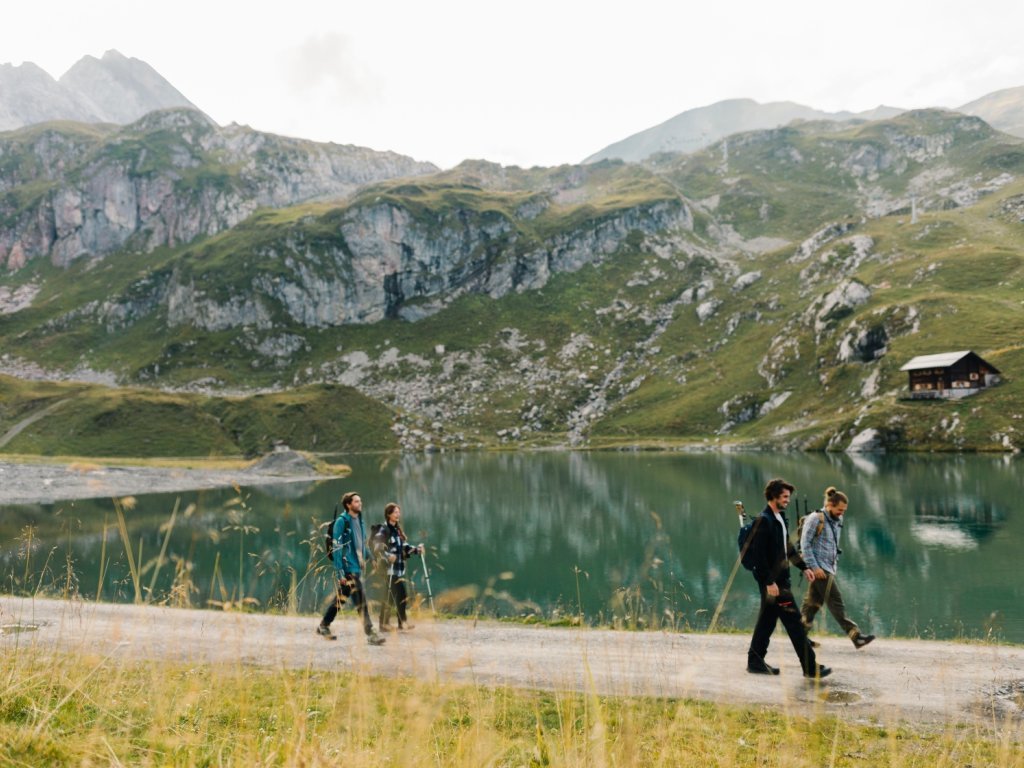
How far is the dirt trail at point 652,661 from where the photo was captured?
9188 millimetres

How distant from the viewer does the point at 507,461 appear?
127688 millimetres

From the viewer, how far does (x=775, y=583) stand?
9.88 meters

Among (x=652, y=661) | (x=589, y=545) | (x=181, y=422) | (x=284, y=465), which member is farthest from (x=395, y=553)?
(x=181, y=422)

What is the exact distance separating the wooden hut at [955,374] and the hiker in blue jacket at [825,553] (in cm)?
10508

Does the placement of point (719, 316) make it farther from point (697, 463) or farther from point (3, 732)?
point (3, 732)

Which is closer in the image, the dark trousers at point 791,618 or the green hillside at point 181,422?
the dark trousers at point 791,618

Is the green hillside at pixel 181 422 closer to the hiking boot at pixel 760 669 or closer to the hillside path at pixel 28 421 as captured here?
the hillside path at pixel 28 421

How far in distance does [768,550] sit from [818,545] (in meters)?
2.67

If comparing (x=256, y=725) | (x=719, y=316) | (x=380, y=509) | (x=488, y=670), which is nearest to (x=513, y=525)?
(x=380, y=509)

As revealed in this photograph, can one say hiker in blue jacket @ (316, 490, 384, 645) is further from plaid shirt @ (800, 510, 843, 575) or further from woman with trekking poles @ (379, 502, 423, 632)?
plaid shirt @ (800, 510, 843, 575)

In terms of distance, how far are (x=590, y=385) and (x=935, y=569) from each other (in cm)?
16009

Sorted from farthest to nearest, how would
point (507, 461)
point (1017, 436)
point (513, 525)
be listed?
point (507, 461) → point (1017, 436) → point (513, 525)

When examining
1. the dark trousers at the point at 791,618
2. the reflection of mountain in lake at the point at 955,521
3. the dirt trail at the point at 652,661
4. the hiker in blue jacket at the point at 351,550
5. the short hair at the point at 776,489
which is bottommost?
the reflection of mountain in lake at the point at 955,521

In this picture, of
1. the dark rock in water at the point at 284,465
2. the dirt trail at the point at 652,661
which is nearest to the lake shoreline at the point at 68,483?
the dark rock in water at the point at 284,465
